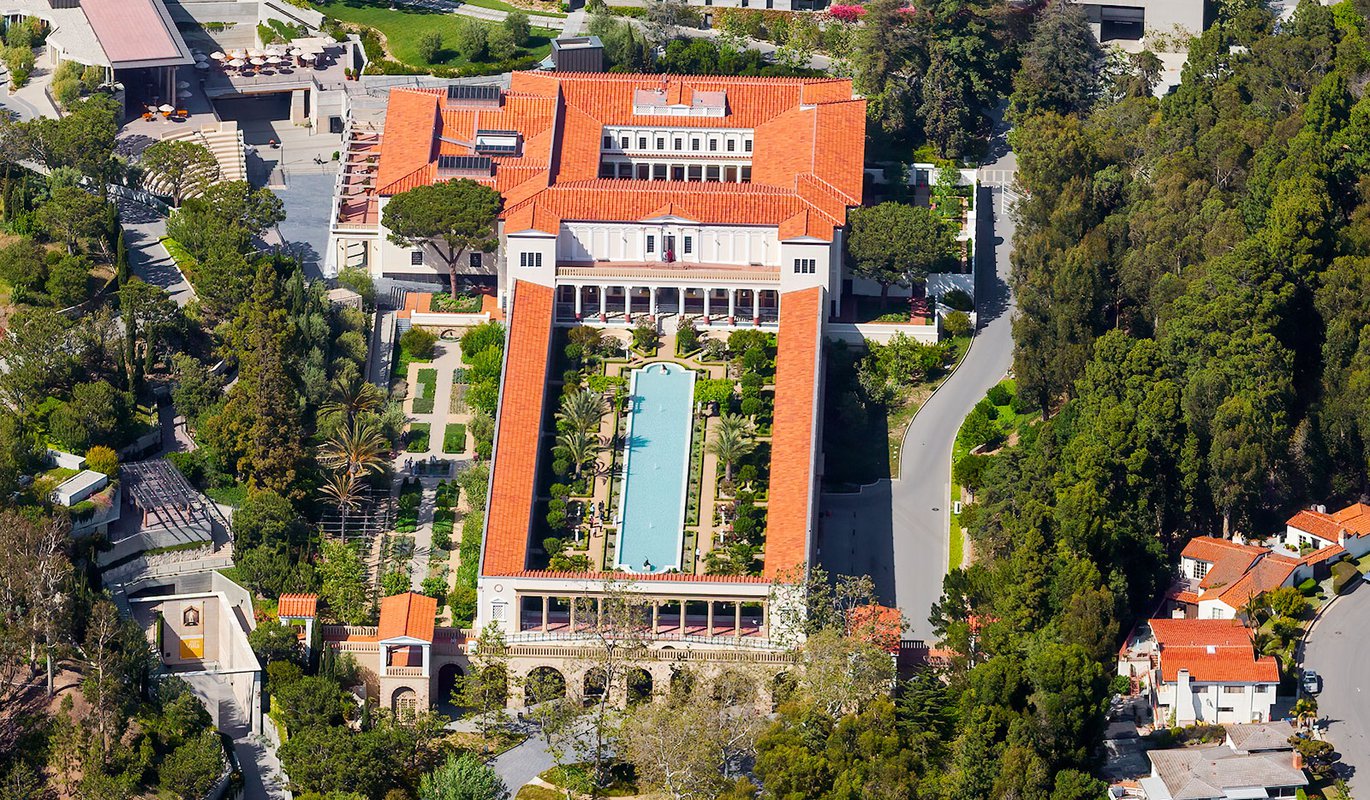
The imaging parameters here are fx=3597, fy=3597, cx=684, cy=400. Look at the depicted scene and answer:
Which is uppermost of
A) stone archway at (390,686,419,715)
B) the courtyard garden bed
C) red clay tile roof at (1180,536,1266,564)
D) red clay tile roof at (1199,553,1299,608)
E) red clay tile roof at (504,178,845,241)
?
red clay tile roof at (504,178,845,241)

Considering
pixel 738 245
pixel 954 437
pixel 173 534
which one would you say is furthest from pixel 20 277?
pixel 954 437

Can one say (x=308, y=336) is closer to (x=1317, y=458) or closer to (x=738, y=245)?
(x=738, y=245)

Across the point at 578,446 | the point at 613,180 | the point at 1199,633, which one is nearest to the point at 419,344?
the point at 613,180

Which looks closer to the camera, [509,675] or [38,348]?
[509,675]

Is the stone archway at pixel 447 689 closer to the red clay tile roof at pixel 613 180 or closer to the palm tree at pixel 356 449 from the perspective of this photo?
the palm tree at pixel 356 449

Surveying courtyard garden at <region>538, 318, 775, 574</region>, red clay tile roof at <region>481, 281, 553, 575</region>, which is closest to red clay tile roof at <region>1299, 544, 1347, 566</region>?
courtyard garden at <region>538, 318, 775, 574</region>

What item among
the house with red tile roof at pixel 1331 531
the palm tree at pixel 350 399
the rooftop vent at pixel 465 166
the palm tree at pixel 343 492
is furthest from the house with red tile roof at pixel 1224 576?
the rooftop vent at pixel 465 166

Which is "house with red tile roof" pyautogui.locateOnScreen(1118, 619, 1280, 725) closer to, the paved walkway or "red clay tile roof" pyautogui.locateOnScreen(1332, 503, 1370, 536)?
"red clay tile roof" pyautogui.locateOnScreen(1332, 503, 1370, 536)
